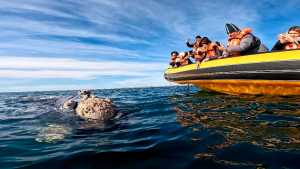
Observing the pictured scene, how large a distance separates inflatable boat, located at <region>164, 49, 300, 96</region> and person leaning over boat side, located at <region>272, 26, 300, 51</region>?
3.23 ft

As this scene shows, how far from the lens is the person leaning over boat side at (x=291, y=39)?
8.21 metres

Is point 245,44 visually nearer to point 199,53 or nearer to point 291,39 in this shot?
point 291,39

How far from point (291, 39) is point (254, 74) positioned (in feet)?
4.46

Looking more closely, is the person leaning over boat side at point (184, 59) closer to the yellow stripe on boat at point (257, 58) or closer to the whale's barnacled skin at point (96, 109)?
the yellow stripe on boat at point (257, 58)

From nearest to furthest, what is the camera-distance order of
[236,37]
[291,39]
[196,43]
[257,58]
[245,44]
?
[257,58], [291,39], [245,44], [236,37], [196,43]

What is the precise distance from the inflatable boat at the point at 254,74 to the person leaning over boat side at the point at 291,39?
0.98m

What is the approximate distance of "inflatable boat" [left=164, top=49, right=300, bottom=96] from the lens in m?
7.49

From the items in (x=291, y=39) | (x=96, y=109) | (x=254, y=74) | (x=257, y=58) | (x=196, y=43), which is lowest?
(x=96, y=109)

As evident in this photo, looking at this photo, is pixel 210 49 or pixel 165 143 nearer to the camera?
pixel 165 143

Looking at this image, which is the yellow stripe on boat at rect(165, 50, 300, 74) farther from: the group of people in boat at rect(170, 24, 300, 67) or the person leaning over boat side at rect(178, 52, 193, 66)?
the person leaning over boat side at rect(178, 52, 193, 66)

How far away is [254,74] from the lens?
848cm

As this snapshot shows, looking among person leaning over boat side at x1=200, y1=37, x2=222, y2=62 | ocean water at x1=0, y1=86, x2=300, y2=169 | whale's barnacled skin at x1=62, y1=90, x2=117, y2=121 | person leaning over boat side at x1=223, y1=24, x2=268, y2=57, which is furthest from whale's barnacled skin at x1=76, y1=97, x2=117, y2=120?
person leaning over boat side at x1=200, y1=37, x2=222, y2=62

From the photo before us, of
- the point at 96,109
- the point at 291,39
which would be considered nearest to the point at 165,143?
the point at 96,109

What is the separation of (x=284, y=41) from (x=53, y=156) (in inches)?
285
